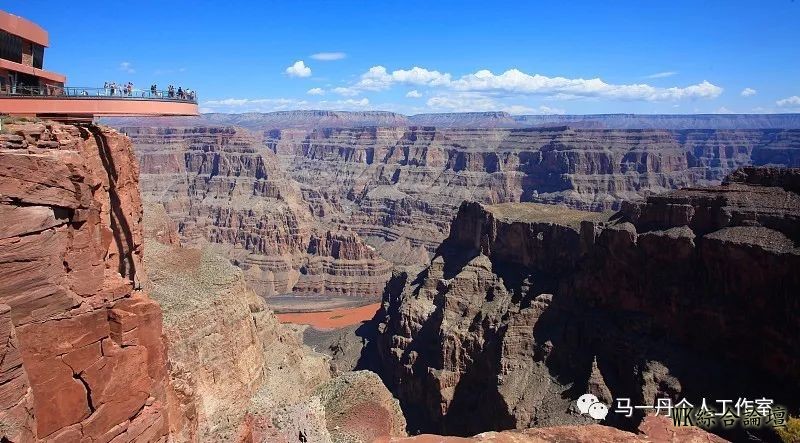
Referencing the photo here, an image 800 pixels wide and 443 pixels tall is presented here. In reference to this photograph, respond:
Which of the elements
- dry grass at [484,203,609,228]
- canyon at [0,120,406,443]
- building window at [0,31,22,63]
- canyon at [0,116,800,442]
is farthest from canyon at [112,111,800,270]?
canyon at [0,120,406,443]

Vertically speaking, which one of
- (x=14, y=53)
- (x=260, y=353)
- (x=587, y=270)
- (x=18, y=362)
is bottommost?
(x=260, y=353)

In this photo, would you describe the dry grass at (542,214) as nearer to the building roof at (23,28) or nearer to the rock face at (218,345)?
the rock face at (218,345)

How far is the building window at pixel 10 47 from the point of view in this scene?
2348 centimetres

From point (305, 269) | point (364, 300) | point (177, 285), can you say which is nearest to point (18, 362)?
point (177, 285)

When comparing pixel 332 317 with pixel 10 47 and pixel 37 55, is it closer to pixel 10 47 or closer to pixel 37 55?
pixel 37 55

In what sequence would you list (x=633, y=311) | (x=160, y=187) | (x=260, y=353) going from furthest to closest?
(x=160, y=187) < (x=633, y=311) < (x=260, y=353)

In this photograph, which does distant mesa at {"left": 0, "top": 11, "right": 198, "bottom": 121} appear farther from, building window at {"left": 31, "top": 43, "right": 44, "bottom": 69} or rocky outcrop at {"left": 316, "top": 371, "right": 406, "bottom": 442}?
rocky outcrop at {"left": 316, "top": 371, "right": 406, "bottom": 442}

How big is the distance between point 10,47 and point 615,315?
45673 millimetres

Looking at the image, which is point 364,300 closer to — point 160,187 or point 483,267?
point 483,267

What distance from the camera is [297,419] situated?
2816cm

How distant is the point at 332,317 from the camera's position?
94.8 metres

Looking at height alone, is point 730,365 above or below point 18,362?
below

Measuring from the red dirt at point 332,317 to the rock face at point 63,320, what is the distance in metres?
72.3

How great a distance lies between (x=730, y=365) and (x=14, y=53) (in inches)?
1801
